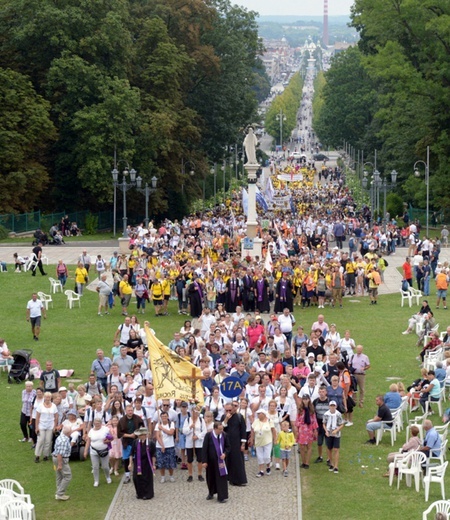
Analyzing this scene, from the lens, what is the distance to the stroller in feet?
90.5

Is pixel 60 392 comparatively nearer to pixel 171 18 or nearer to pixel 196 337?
pixel 196 337

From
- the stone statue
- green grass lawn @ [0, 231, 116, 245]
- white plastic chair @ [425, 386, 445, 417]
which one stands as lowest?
white plastic chair @ [425, 386, 445, 417]

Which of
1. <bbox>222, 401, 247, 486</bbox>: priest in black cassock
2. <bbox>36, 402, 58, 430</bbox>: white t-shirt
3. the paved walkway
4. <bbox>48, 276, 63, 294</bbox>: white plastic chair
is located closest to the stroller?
<bbox>36, 402, 58, 430</bbox>: white t-shirt

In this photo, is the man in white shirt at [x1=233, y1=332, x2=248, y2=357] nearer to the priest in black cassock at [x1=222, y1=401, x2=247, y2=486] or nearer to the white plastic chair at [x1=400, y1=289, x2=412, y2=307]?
the priest in black cassock at [x1=222, y1=401, x2=247, y2=486]

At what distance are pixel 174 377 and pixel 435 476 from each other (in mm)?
4409

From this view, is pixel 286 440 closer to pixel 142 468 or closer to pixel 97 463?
pixel 142 468

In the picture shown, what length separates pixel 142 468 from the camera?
1942cm

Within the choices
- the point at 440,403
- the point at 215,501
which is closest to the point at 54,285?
the point at 440,403

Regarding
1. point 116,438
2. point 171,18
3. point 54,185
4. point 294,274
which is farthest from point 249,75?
point 116,438

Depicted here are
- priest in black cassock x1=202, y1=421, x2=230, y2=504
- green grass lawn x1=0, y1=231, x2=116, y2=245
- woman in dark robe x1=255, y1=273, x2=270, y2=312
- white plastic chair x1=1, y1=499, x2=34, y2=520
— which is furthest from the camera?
green grass lawn x1=0, y1=231, x2=116, y2=245

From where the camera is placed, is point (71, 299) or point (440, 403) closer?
point (440, 403)

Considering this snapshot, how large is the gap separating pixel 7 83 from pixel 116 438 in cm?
4402

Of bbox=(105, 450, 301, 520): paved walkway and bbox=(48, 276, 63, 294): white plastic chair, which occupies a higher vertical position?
bbox=(48, 276, 63, 294): white plastic chair

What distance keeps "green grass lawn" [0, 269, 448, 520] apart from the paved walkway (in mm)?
229
